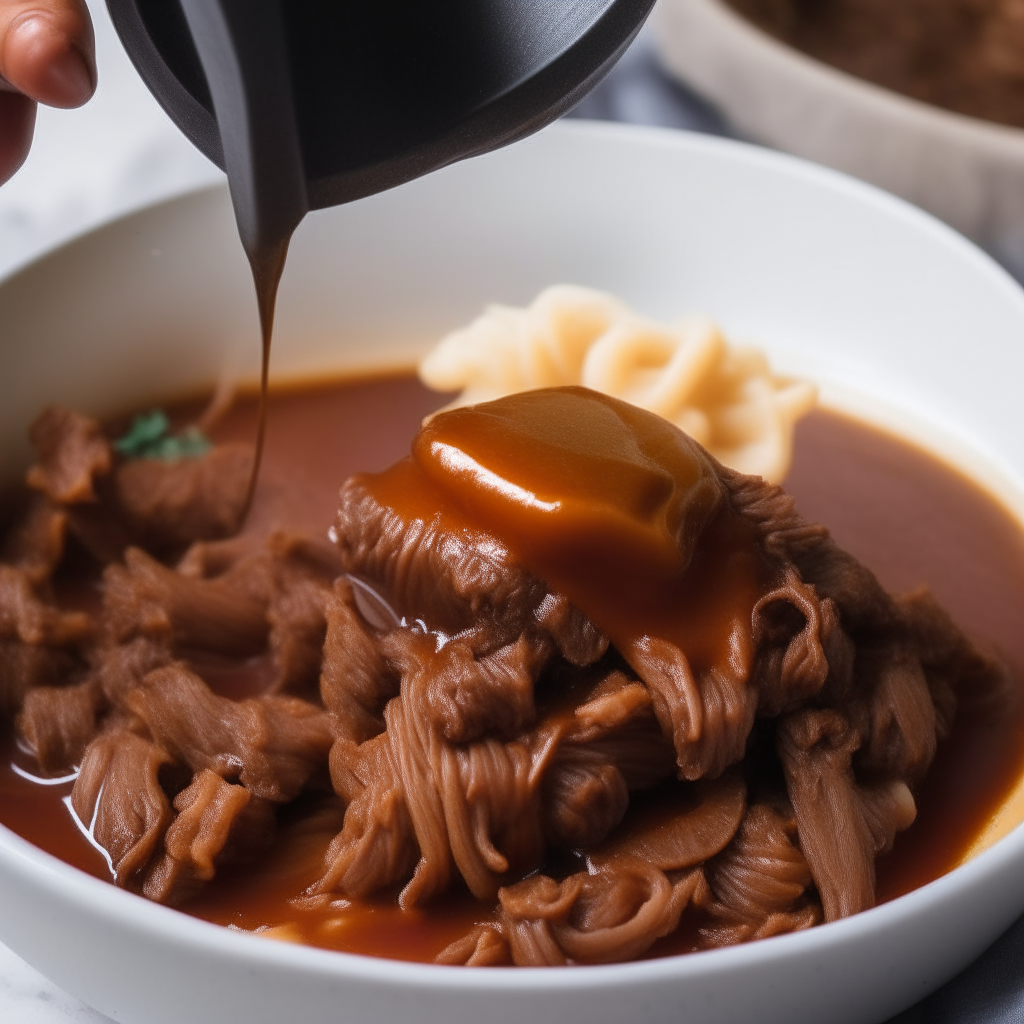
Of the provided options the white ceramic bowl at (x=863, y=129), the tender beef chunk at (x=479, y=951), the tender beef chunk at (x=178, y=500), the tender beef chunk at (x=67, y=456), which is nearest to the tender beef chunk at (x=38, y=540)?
the tender beef chunk at (x=67, y=456)

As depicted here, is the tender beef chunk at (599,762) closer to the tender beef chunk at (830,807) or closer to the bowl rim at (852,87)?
the tender beef chunk at (830,807)

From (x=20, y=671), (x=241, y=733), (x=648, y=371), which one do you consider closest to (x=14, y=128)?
(x=20, y=671)

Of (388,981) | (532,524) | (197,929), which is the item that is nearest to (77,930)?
(197,929)

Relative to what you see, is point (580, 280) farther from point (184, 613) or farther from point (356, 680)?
point (356, 680)

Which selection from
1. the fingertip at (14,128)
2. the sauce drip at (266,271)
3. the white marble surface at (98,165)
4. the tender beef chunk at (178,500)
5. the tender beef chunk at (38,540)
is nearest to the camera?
the sauce drip at (266,271)

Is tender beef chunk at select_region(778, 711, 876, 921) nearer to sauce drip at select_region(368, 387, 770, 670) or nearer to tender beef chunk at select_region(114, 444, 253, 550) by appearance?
sauce drip at select_region(368, 387, 770, 670)

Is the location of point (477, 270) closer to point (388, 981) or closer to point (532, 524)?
point (532, 524)
